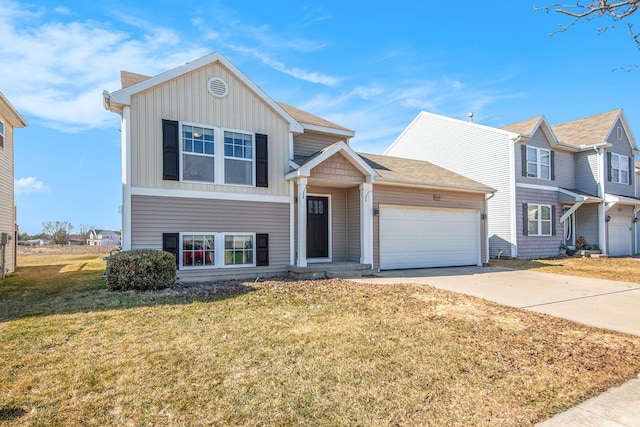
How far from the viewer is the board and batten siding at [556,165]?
52.7 ft

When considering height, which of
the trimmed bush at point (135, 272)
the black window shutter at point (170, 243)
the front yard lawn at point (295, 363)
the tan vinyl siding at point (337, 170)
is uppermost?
the tan vinyl siding at point (337, 170)

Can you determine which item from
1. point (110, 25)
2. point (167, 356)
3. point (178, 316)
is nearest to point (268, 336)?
point (167, 356)

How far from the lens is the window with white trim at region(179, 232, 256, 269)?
29.9 ft

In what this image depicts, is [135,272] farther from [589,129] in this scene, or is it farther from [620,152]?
[620,152]

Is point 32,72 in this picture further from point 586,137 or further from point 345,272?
point 586,137

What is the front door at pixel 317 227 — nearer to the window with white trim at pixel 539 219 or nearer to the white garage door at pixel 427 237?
the white garage door at pixel 427 237

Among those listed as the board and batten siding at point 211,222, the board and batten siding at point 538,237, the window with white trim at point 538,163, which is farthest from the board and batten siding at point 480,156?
the board and batten siding at point 211,222

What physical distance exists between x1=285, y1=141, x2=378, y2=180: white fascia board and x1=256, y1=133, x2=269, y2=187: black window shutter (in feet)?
2.07

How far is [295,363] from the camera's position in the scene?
147 inches

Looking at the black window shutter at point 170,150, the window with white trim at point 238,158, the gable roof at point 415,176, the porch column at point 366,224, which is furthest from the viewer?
the gable roof at point 415,176

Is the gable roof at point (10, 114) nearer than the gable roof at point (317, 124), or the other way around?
the gable roof at point (10, 114)

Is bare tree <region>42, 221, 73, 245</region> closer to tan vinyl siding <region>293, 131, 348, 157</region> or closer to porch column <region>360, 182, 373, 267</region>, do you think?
tan vinyl siding <region>293, 131, 348, 157</region>

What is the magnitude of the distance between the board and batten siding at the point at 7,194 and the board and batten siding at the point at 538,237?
19.6 m

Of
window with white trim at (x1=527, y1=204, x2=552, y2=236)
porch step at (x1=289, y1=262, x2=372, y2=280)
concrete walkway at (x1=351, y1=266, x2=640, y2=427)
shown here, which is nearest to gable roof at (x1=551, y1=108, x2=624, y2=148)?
window with white trim at (x1=527, y1=204, x2=552, y2=236)
